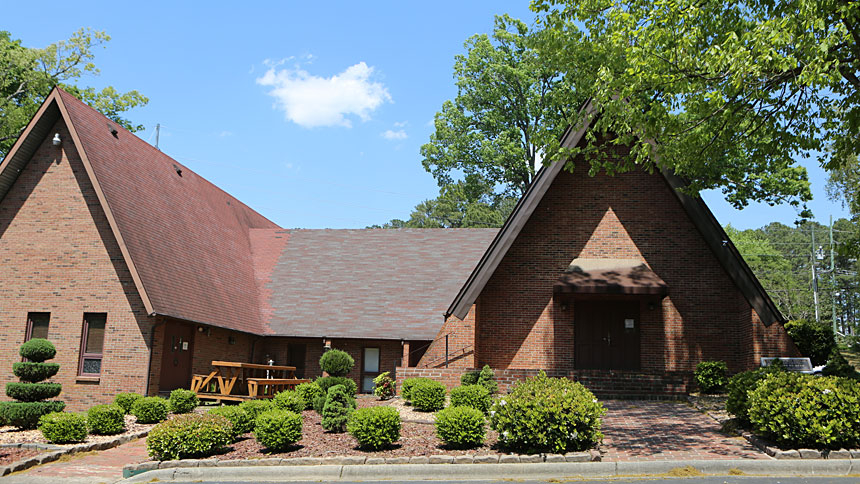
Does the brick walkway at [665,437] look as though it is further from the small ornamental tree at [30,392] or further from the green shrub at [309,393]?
the small ornamental tree at [30,392]

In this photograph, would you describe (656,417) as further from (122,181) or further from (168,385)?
(122,181)

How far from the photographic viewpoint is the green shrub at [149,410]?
599 inches

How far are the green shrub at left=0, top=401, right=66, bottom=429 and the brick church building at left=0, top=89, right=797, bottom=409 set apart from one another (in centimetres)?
302

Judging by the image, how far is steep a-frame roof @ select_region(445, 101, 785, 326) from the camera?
17922 mm

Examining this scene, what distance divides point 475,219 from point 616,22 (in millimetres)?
41548

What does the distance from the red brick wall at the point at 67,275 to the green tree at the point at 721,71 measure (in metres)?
12.9

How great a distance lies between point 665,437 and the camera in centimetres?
1170

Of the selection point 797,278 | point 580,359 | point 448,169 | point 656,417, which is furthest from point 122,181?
point 797,278

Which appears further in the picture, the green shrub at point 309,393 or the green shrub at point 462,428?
the green shrub at point 309,393

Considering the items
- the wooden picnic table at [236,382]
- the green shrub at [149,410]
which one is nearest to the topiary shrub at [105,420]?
the green shrub at [149,410]

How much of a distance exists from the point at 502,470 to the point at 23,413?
34.4 feet

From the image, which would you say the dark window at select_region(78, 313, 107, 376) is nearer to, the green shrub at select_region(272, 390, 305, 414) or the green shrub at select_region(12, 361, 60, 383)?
the green shrub at select_region(12, 361, 60, 383)

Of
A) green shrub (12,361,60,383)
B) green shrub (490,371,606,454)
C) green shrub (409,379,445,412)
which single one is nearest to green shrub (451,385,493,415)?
green shrub (409,379,445,412)

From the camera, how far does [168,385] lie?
722 inches
